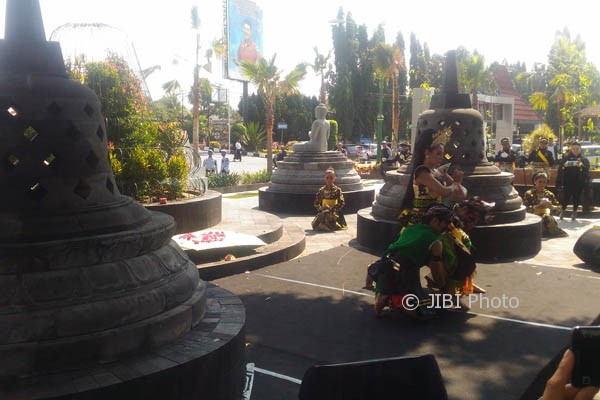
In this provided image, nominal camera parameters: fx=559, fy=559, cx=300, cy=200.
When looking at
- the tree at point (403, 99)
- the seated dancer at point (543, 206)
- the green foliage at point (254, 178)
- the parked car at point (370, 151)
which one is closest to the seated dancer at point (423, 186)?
the seated dancer at point (543, 206)

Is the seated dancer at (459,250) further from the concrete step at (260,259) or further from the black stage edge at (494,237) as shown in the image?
the concrete step at (260,259)

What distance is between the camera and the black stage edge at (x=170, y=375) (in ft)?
10.4

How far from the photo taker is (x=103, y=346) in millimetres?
3488

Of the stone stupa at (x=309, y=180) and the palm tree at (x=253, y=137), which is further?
the palm tree at (x=253, y=137)

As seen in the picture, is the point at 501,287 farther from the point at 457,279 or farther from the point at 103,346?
the point at 103,346

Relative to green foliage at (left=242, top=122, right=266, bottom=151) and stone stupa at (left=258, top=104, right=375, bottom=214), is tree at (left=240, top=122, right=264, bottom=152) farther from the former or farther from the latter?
stone stupa at (left=258, top=104, right=375, bottom=214)

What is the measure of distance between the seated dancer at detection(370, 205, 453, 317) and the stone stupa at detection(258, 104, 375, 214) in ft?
30.2

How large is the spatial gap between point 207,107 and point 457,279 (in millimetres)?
70718

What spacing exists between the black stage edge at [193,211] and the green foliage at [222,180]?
32.7 feet

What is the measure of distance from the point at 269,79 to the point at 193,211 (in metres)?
18.9

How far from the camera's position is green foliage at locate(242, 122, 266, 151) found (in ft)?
158

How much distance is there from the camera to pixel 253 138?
48281 mm

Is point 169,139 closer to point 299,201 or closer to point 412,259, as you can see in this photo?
point 299,201

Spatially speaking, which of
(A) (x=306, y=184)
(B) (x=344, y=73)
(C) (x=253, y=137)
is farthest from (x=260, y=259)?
(B) (x=344, y=73)
